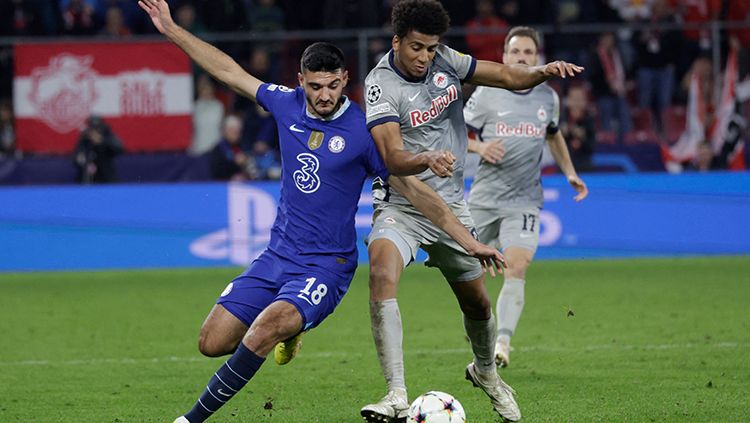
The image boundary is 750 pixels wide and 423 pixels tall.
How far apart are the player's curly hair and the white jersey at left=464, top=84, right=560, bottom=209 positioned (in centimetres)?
313

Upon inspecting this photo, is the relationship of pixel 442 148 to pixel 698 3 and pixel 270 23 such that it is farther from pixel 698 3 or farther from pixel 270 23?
pixel 698 3

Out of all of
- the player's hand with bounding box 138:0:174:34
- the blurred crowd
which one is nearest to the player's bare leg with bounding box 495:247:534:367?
the player's hand with bounding box 138:0:174:34

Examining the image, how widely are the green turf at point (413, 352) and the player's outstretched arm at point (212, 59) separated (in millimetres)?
1865

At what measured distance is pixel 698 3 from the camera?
18.1m

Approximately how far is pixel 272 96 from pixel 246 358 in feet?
5.09

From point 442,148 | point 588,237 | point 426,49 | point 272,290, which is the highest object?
point 426,49

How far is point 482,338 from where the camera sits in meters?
7.31

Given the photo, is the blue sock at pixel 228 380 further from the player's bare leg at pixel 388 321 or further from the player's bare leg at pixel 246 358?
the player's bare leg at pixel 388 321

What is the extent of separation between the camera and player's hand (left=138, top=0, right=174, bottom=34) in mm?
7204

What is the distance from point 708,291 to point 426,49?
7238mm

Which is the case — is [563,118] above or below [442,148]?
below

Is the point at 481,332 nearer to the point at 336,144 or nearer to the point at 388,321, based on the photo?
the point at 388,321

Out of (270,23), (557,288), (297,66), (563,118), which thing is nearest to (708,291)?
(557,288)

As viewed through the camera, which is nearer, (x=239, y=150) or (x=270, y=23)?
(x=239, y=150)
